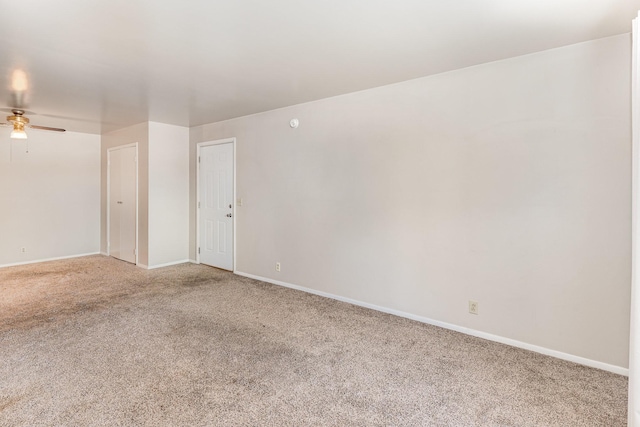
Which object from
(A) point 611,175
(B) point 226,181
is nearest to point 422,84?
(A) point 611,175

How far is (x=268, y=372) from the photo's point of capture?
237cm

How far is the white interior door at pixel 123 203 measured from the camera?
18.7 feet

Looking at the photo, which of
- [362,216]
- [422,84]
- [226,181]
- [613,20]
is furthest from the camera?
[226,181]

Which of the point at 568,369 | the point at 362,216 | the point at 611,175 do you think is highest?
the point at 611,175

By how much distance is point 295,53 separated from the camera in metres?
2.69

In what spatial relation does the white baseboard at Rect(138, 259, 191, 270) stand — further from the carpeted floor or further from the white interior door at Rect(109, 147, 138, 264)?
the carpeted floor

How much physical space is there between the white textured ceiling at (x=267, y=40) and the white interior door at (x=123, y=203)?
6.88 ft

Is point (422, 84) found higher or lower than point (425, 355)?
higher

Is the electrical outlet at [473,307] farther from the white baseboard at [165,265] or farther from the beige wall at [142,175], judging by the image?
the beige wall at [142,175]

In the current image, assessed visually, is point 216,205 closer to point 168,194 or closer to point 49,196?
point 168,194

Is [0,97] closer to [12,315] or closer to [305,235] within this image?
[12,315]

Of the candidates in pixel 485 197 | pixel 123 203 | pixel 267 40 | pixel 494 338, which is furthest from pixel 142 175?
pixel 494 338

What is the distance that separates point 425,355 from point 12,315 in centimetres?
398

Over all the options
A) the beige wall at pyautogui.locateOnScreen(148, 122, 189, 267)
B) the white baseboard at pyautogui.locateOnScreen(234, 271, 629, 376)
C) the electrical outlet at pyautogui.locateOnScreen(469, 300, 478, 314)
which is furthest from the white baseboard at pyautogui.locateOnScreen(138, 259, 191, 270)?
the electrical outlet at pyautogui.locateOnScreen(469, 300, 478, 314)
